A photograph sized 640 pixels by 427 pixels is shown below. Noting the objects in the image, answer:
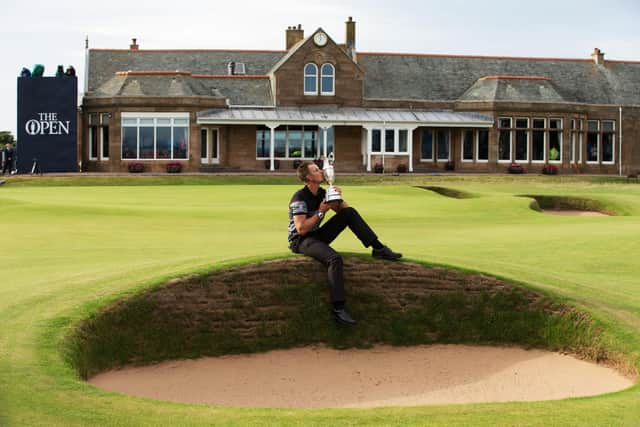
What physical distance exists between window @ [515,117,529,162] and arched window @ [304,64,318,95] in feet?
39.2

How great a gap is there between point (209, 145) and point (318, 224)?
40.0 m

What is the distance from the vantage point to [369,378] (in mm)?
9492

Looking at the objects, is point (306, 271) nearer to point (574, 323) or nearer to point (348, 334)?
point (348, 334)

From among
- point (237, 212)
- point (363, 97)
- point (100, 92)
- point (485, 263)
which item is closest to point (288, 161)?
point (363, 97)

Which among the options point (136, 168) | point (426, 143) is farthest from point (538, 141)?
point (136, 168)

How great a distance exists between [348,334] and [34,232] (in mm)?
10569

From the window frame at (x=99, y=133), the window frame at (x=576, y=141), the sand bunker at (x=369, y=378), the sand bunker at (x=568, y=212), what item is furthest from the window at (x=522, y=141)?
the sand bunker at (x=369, y=378)

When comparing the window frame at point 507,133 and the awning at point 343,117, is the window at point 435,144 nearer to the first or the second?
the awning at point 343,117

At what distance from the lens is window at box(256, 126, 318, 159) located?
5106 centimetres

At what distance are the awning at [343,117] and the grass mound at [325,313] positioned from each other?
125 ft

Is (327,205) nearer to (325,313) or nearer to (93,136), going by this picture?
(325,313)

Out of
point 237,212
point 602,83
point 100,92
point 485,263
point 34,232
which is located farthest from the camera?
point 602,83

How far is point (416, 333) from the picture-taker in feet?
35.2

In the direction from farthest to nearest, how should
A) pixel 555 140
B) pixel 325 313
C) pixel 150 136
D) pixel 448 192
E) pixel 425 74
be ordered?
1. pixel 425 74
2. pixel 555 140
3. pixel 150 136
4. pixel 448 192
5. pixel 325 313
